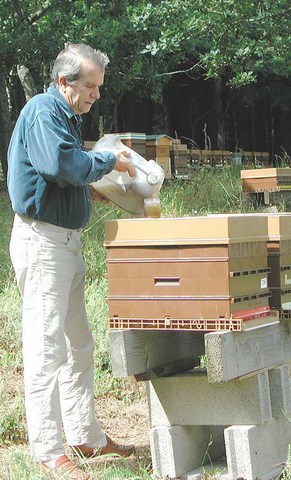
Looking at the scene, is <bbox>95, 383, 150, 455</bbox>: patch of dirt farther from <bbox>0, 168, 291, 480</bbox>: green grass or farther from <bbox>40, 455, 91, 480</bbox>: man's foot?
<bbox>40, 455, 91, 480</bbox>: man's foot

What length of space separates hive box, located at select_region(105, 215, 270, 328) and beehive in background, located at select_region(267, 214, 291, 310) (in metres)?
0.13

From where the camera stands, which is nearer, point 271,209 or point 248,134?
point 271,209

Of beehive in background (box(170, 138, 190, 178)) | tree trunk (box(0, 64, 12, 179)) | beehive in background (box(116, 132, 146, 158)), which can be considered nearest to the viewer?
beehive in background (box(116, 132, 146, 158))

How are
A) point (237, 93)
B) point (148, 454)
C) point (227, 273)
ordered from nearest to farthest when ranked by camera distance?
1. point (227, 273)
2. point (148, 454)
3. point (237, 93)

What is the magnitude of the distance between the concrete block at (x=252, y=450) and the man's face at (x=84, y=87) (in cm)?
170

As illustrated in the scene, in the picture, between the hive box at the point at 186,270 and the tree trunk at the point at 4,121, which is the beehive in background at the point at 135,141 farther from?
the hive box at the point at 186,270

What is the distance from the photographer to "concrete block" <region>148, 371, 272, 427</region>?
4172mm

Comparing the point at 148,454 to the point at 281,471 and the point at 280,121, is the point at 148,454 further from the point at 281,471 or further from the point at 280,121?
the point at 280,121

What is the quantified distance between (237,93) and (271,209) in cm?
1463

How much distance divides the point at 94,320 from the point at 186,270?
2.75 m

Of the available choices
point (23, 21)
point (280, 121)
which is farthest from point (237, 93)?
point (23, 21)

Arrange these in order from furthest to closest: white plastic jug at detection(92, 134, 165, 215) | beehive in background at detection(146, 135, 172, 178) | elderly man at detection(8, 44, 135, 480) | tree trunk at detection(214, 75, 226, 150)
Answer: tree trunk at detection(214, 75, 226, 150) → beehive in background at detection(146, 135, 172, 178) → white plastic jug at detection(92, 134, 165, 215) → elderly man at detection(8, 44, 135, 480)

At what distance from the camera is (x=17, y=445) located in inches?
200

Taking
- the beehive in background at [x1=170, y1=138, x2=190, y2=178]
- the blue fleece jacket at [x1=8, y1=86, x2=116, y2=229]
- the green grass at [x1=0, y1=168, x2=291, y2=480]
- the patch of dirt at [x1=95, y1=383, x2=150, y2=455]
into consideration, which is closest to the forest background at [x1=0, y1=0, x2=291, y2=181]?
the beehive in background at [x1=170, y1=138, x2=190, y2=178]
